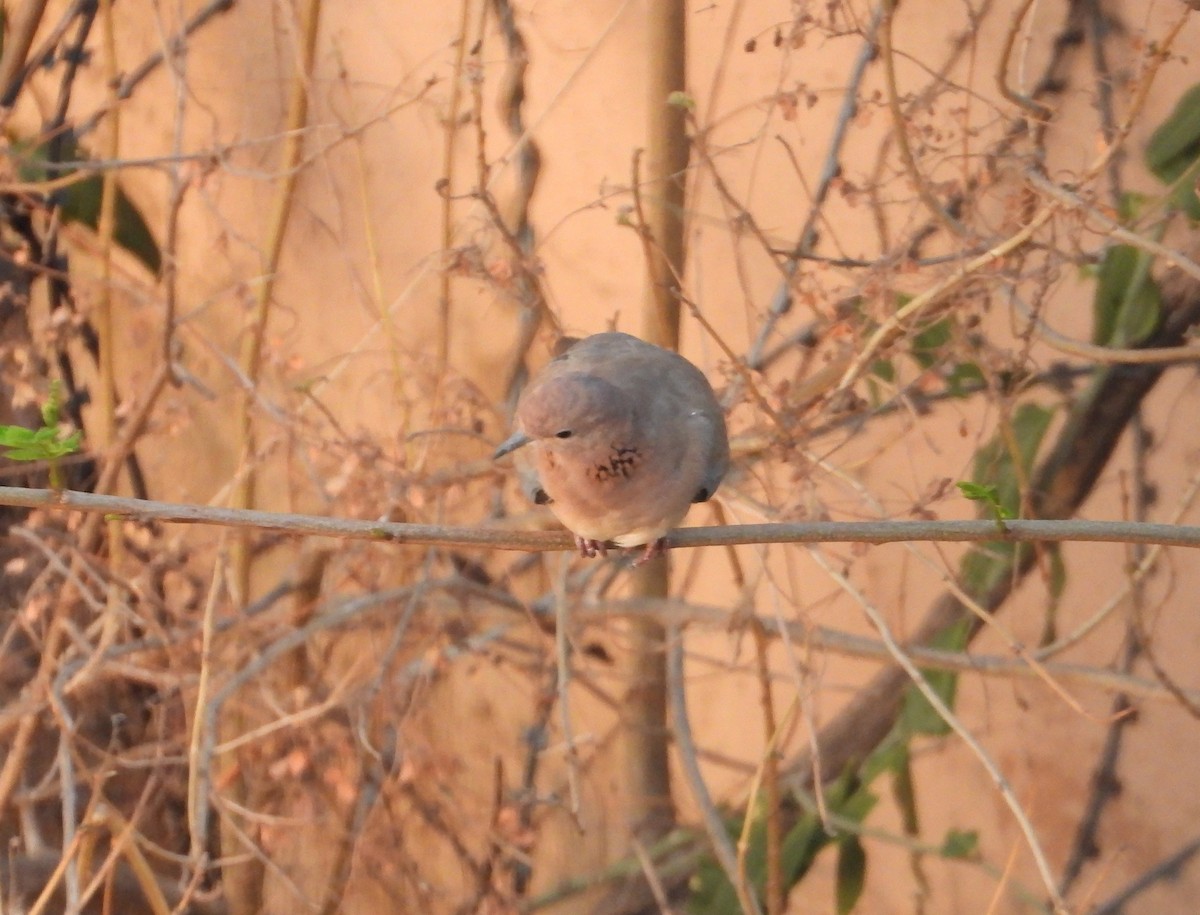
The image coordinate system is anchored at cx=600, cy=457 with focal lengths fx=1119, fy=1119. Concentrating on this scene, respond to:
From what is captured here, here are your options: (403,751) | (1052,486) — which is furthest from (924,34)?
(403,751)

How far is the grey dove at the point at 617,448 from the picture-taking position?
1048 millimetres

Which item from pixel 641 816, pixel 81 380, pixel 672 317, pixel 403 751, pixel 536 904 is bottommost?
pixel 536 904

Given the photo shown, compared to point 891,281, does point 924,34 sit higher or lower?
higher

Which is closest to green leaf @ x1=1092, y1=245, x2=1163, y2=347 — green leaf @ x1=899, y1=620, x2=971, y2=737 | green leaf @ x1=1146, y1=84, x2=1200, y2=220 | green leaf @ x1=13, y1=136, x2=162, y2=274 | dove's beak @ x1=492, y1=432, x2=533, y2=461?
green leaf @ x1=1146, y1=84, x2=1200, y2=220

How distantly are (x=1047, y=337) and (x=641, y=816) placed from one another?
117 cm

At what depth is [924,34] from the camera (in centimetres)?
177

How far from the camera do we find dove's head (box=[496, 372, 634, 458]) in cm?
104

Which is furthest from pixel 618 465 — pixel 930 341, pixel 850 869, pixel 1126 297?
pixel 850 869

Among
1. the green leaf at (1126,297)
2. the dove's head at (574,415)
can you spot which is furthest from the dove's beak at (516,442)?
the green leaf at (1126,297)

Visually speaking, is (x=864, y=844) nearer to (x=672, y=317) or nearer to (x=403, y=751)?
(x=403, y=751)

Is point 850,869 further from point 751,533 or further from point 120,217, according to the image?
point 120,217

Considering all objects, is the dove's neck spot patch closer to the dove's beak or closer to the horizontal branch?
the dove's beak

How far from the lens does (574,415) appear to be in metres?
1.04

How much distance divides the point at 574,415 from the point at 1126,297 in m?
1.07
